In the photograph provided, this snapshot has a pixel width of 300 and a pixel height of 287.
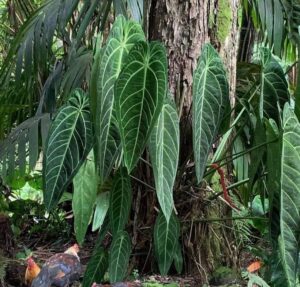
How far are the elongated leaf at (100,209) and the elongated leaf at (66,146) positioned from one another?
1.16ft

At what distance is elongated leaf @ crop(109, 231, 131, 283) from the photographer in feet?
4.84

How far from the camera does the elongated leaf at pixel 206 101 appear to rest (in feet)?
4.34

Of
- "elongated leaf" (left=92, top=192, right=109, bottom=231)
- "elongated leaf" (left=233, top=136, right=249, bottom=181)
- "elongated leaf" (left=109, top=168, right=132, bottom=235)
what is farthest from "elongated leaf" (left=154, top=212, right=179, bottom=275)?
"elongated leaf" (left=233, top=136, right=249, bottom=181)

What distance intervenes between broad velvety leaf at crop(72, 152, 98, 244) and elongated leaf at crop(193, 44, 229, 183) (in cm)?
34

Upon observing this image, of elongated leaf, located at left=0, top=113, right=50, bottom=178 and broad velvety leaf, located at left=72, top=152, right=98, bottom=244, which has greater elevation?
elongated leaf, located at left=0, top=113, right=50, bottom=178

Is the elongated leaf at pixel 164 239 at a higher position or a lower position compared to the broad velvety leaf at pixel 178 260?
higher

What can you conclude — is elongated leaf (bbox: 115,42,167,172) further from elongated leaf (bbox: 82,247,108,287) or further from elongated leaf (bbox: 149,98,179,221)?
elongated leaf (bbox: 82,247,108,287)

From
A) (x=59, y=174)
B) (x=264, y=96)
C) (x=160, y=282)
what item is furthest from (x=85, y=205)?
(x=264, y=96)

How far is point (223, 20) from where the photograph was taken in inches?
69.1

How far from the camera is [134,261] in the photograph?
1.75m

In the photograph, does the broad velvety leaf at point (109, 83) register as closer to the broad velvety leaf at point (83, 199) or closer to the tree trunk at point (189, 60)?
the broad velvety leaf at point (83, 199)

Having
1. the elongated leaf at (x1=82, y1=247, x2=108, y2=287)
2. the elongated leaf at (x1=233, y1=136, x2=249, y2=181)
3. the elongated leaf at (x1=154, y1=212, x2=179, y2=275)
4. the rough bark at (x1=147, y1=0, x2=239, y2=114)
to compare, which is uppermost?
the rough bark at (x1=147, y1=0, x2=239, y2=114)

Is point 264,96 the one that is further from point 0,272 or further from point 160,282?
point 0,272

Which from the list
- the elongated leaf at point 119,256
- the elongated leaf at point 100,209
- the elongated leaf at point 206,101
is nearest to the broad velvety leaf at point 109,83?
the elongated leaf at point 206,101
